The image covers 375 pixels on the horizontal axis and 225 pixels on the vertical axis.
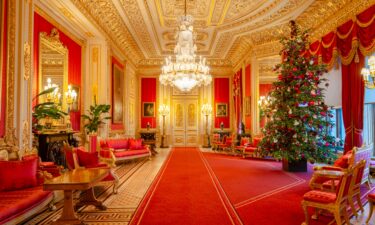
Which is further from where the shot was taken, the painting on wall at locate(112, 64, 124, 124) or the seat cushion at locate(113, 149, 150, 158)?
the painting on wall at locate(112, 64, 124, 124)

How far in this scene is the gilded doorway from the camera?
598 inches

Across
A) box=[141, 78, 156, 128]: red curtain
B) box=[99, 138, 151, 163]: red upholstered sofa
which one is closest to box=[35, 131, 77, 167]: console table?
box=[99, 138, 151, 163]: red upholstered sofa

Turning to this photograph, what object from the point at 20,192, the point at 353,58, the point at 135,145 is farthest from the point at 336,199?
the point at 135,145

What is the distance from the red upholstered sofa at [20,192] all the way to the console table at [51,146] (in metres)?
1.84

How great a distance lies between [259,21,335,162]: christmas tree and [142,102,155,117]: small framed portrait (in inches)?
352

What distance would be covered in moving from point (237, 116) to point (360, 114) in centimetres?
761

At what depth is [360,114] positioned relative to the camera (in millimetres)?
6168

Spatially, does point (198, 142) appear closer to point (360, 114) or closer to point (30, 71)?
point (360, 114)

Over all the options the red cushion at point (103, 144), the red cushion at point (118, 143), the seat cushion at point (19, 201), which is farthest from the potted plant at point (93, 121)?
the seat cushion at point (19, 201)

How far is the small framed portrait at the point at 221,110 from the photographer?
15.0m

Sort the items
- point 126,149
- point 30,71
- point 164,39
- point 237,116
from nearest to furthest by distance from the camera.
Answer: point 30,71 < point 126,149 < point 164,39 < point 237,116

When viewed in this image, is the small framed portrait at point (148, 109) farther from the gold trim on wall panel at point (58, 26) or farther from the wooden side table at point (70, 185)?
the wooden side table at point (70, 185)

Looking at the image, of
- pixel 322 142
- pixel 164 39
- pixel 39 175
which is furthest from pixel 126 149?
pixel 322 142

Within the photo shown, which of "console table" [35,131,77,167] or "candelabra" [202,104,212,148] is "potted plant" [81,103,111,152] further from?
"candelabra" [202,104,212,148]
